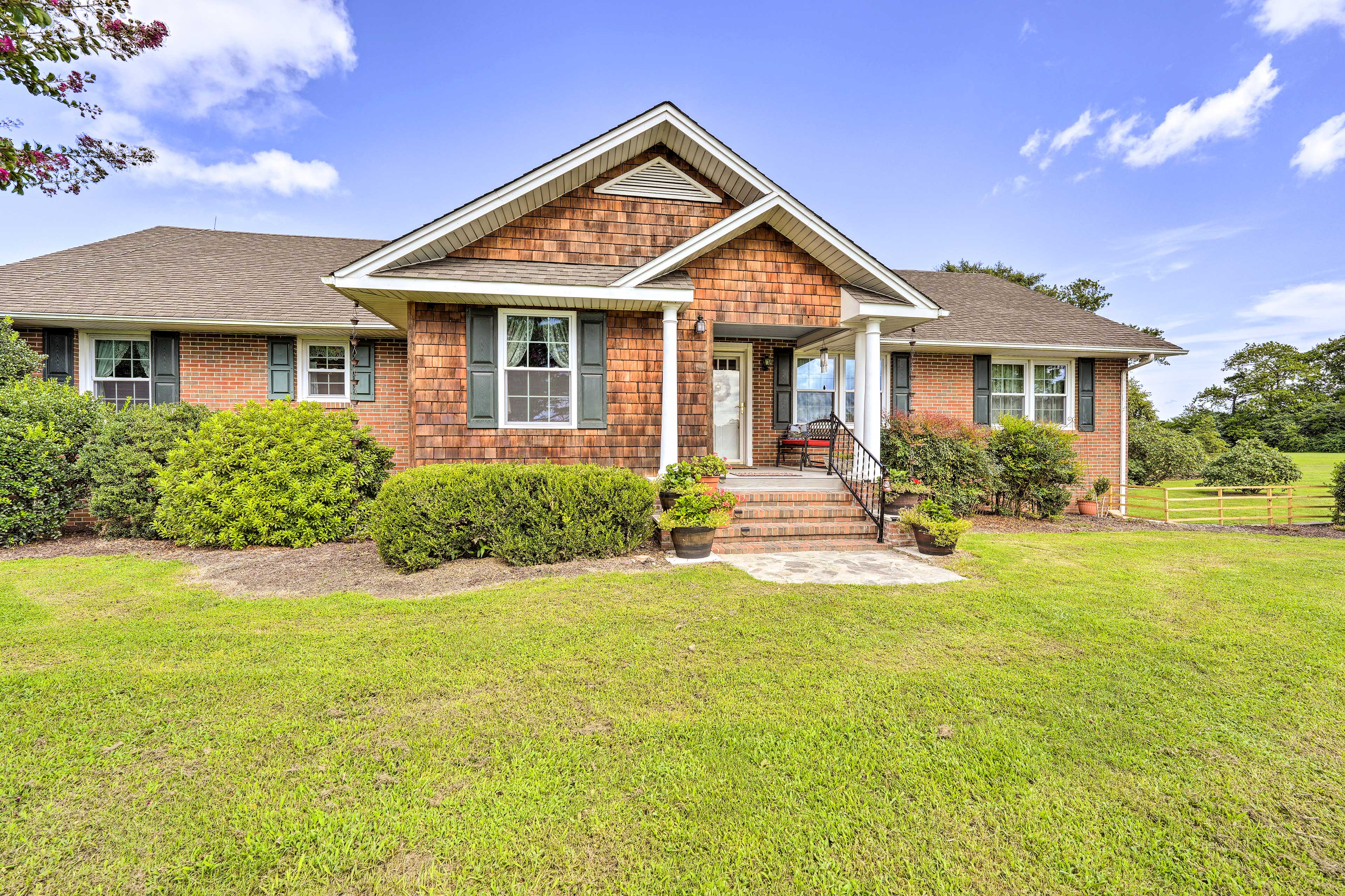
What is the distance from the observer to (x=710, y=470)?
285 inches

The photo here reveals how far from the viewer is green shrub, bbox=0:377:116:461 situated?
23.7 feet

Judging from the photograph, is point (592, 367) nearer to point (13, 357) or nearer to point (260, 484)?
point (260, 484)

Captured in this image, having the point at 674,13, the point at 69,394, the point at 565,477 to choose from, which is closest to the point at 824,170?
the point at 674,13

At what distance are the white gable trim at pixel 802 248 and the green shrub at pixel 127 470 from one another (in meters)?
6.75

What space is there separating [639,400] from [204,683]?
20.1 feet

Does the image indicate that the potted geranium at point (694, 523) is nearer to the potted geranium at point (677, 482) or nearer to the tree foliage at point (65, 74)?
the potted geranium at point (677, 482)

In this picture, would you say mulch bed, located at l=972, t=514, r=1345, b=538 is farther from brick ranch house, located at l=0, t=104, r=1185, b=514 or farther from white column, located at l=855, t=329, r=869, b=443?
brick ranch house, located at l=0, t=104, r=1185, b=514

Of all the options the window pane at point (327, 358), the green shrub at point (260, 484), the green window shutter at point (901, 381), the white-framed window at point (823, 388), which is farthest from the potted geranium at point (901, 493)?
the window pane at point (327, 358)

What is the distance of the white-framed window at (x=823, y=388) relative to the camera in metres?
11.4

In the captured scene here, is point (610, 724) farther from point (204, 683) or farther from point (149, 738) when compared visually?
point (204, 683)

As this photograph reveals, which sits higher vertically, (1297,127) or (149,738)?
(1297,127)

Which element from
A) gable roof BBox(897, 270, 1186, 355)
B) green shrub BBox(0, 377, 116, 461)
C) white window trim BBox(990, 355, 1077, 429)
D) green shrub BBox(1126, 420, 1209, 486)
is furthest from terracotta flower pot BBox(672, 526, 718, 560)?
green shrub BBox(1126, 420, 1209, 486)

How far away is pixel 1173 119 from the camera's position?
50.8 feet

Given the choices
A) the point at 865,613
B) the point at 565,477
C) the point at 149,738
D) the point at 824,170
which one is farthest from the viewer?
the point at 824,170
